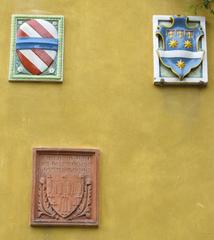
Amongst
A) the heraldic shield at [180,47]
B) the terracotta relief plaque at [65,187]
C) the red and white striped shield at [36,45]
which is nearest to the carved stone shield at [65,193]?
the terracotta relief plaque at [65,187]

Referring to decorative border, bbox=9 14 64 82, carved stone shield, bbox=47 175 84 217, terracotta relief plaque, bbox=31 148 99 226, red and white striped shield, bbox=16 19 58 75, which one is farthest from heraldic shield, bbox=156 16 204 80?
carved stone shield, bbox=47 175 84 217

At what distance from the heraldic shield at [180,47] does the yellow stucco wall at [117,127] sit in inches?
5.5

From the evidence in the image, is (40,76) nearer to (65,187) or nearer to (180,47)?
(65,187)

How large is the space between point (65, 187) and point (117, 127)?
31.2 inches

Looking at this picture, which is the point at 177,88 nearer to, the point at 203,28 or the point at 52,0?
the point at 203,28

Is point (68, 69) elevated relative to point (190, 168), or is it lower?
elevated

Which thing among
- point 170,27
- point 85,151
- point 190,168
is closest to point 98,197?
point 85,151

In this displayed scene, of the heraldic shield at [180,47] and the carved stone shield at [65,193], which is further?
the heraldic shield at [180,47]

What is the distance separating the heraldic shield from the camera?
7.79m

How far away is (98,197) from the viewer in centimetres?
739

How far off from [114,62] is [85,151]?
980mm

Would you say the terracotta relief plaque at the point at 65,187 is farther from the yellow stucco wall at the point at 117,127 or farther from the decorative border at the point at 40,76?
the decorative border at the point at 40,76

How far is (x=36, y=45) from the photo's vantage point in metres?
7.75

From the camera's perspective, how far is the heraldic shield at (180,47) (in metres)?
7.79
